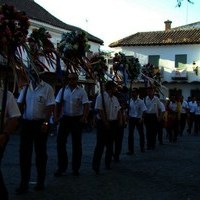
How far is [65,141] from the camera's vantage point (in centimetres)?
995

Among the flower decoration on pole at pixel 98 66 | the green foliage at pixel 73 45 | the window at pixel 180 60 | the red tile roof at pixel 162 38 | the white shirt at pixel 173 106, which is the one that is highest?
the red tile roof at pixel 162 38

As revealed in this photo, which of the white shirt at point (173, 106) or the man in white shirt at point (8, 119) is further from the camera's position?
the white shirt at point (173, 106)

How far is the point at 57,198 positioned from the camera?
765cm

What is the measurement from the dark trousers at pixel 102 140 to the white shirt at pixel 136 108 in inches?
140

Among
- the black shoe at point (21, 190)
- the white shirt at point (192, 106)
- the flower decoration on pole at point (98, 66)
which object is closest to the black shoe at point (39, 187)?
the black shoe at point (21, 190)

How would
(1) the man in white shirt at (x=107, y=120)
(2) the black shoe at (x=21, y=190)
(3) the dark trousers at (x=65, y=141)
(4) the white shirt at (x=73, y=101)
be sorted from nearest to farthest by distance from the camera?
(2) the black shoe at (x=21, y=190)
(3) the dark trousers at (x=65, y=141)
(4) the white shirt at (x=73, y=101)
(1) the man in white shirt at (x=107, y=120)

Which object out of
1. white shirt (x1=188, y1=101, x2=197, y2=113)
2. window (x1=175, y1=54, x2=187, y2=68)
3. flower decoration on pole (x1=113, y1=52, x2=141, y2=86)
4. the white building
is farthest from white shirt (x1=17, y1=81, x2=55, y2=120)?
window (x1=175, y1=54, x2=187, y2=68)

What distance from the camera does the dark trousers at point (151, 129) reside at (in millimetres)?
16078

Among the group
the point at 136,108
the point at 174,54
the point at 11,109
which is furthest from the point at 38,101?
the point at 174,54

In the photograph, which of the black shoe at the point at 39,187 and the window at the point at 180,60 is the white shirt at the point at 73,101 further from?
the window at the point at 180,60

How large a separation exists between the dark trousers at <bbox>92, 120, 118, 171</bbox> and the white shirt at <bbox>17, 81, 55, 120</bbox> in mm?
2171

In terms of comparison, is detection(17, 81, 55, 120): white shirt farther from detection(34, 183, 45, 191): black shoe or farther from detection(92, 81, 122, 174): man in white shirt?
detection(92, 81, 122, 174): man in white shirt

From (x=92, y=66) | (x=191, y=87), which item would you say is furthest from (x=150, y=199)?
(x=191, y=87)

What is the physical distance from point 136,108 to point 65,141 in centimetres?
519
